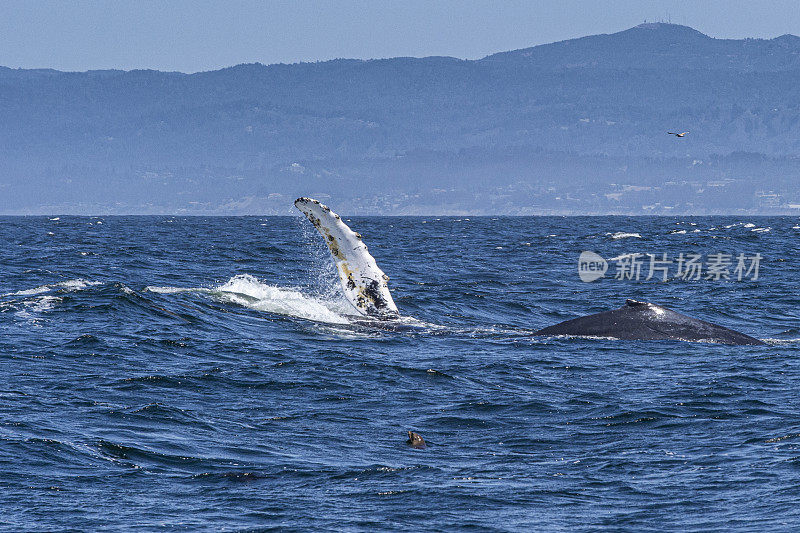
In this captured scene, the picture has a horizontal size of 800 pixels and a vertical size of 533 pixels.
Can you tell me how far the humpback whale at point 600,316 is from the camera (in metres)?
16.8

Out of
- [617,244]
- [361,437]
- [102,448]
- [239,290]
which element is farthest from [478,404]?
[617,244]

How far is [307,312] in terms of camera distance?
21312 mm

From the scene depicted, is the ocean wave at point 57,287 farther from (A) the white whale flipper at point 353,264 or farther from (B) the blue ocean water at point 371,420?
(A) the white whale flipper at point 353,264

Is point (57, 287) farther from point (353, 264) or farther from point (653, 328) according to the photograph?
point (653, 328)

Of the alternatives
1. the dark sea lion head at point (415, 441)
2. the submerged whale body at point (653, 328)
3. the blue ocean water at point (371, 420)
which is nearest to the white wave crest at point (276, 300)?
the blue ocean water at point (371, 420)

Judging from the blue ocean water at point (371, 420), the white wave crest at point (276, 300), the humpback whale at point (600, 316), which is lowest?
the blue ocean water at point (371, 420)

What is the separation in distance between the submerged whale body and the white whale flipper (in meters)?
3.67

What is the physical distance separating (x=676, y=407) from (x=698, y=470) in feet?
9.24

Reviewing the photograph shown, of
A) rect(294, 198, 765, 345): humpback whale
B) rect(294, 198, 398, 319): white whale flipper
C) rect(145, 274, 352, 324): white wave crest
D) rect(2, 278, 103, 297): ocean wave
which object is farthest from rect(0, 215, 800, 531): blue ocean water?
rect(294, 198, 398, 319): white whale flipper

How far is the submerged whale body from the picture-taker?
661 inches

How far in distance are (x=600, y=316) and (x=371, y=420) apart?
689 cm

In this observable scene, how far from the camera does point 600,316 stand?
17656 millimetres

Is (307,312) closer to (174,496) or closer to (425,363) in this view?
(425,363)

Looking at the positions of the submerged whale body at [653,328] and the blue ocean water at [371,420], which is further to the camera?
the submerged whale body at [653,328]
